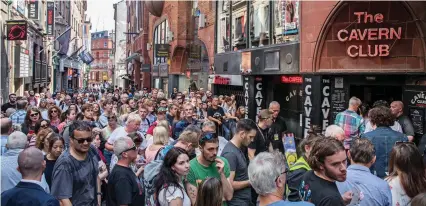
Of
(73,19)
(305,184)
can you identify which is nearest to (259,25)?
(305,184)

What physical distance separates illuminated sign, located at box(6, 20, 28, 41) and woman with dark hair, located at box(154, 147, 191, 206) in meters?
17.5

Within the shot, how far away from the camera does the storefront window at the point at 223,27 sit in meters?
21.2

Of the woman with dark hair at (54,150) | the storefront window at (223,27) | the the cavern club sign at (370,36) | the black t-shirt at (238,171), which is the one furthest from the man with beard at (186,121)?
the storefront window at (223,27)

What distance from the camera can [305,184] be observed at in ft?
13.8

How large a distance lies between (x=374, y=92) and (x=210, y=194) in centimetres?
987

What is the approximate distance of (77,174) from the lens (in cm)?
523

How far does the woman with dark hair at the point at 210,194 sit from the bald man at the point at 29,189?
1276 millimetres

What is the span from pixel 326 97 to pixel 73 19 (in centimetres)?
4889

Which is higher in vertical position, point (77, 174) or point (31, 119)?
point (31, 119)

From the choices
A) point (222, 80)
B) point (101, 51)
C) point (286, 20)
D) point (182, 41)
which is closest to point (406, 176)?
point (286, 20)

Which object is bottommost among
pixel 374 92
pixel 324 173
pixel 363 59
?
pixel 324 173

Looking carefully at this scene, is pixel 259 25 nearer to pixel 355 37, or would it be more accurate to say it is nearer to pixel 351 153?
pixel 355 37

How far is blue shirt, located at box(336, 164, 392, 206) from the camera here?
4.42 m

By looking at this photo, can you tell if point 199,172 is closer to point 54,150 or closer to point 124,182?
point 124,182
